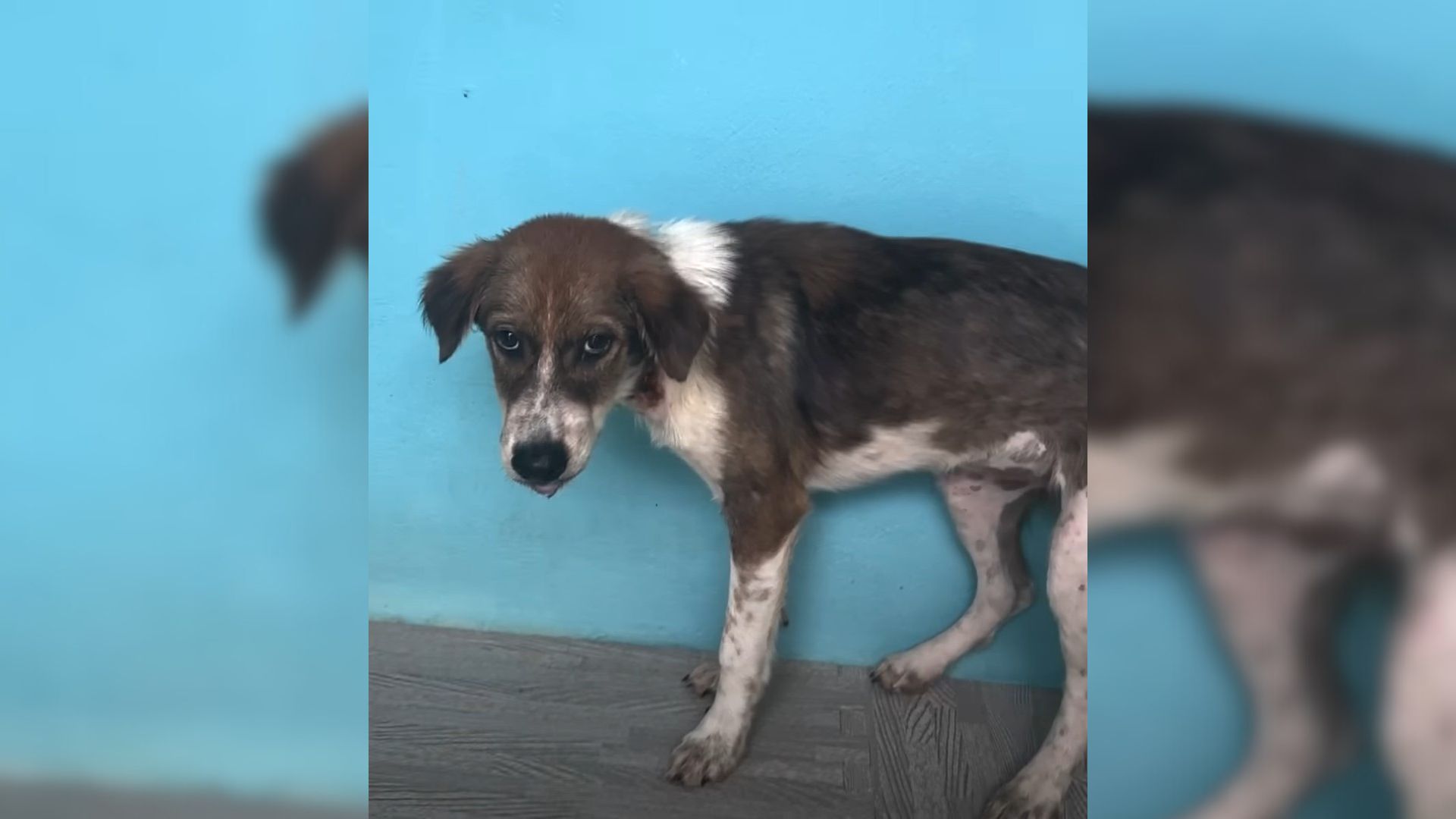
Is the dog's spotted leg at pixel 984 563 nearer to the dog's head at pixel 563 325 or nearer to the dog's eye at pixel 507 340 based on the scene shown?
the dog's head at pixel 563 325

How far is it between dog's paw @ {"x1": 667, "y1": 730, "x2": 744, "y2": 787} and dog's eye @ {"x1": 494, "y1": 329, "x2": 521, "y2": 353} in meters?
0.83

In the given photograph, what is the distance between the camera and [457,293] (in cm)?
161

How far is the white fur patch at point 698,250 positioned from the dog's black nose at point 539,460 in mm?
375

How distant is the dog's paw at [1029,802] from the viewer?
1616mm

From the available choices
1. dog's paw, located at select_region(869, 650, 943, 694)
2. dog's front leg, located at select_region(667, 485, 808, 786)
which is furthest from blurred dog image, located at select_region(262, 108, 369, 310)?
dog's paw, located at select_region(869, 650, 943, 694)

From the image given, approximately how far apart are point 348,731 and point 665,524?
145cm

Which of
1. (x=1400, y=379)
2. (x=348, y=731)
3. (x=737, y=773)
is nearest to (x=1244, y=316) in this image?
(x=1400, y=379)

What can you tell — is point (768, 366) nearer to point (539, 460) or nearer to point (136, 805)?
point (539, 460)

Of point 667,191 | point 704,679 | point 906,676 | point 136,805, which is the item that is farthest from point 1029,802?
point 136,805

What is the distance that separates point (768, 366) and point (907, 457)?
34 centimetres

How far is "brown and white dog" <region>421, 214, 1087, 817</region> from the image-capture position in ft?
5.05

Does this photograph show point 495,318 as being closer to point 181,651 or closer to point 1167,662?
point 181,651

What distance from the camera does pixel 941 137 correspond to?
173 cm

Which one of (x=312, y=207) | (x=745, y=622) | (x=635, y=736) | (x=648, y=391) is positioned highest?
(x=312, y=207)
